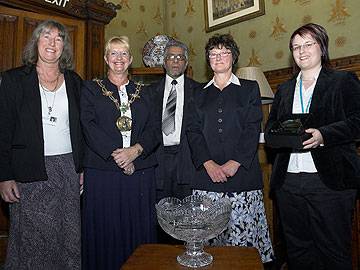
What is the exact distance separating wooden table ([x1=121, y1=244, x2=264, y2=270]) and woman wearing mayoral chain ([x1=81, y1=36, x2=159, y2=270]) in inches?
19.7

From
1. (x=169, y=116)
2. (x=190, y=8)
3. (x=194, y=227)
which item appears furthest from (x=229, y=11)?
(x=194, y=227)

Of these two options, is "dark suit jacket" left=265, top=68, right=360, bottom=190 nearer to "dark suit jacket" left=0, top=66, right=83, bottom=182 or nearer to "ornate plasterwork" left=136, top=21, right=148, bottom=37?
"dark suit jacket" left=0, top=66, right=83, bottom=182

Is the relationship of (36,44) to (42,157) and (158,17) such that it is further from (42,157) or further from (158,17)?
(158,17)

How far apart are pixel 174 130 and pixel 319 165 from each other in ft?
2.58

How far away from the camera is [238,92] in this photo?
5.84 ft

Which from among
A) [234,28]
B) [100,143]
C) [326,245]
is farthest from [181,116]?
[234,28]

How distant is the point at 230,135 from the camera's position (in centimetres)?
172

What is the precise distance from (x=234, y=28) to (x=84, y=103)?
1692mm

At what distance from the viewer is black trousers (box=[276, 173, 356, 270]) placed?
1425 mm

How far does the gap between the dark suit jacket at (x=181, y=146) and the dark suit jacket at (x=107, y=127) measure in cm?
11

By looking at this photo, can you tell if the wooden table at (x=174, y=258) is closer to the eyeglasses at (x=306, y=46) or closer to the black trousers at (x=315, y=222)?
the black trousers at (x=315, y=222)

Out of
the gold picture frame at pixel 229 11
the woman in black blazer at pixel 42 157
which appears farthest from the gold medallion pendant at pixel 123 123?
the gold picture frame at pixel 229 11

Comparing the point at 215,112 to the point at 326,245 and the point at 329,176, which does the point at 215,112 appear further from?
the point at 326,245

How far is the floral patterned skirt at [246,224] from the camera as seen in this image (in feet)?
5.36
